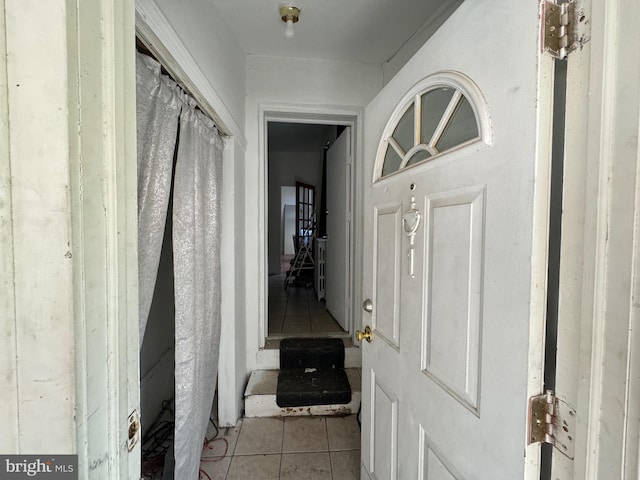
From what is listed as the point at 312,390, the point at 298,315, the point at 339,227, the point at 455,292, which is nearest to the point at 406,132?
the point at 455,292

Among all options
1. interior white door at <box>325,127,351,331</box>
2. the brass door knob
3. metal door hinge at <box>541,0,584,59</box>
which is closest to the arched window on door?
metal door hinge at <box>541,0,584,59</box>

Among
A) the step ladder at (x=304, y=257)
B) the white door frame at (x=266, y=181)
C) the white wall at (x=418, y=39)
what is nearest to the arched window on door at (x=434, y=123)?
the white wall at (x=418, y=39)

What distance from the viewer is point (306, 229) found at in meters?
5.16

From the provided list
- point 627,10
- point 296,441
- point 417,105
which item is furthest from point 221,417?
point 627,10

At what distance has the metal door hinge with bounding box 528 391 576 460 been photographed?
55 centimetres

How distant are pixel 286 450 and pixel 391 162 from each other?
1.80 m

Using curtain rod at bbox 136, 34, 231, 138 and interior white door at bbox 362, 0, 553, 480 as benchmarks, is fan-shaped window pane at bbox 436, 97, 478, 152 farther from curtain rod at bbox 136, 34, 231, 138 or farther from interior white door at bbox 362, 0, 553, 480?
A: curtain rod at bbox 136, 34, 231, 138

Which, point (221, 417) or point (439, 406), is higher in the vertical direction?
point (439, 406)

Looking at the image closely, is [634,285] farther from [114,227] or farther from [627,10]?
[114,227]

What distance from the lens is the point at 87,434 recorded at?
42 cm

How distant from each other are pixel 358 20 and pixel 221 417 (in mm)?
2752

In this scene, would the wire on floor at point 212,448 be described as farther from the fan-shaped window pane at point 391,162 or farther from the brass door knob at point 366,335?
the fan-shaped window pane at point 391,162

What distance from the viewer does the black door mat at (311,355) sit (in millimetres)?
2209

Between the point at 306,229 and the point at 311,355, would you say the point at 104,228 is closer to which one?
the point at 311,355
